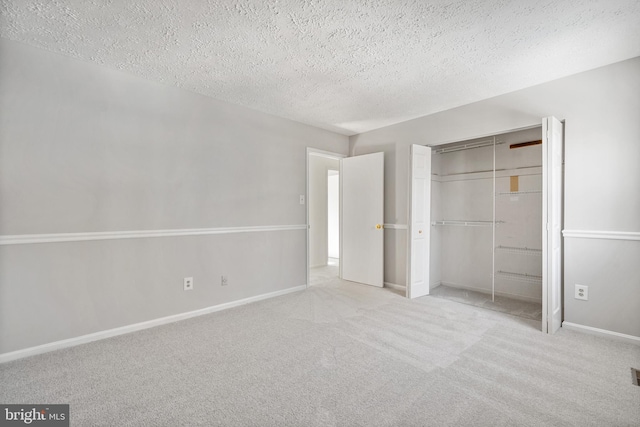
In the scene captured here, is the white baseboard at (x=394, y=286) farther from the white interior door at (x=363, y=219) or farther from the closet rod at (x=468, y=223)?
the closet rod at (x=468, y=223)

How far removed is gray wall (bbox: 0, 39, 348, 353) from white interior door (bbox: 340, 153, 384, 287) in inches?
56.6

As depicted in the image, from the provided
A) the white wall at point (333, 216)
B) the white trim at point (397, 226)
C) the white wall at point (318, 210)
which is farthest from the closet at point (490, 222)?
the white wall at point (333, 216)

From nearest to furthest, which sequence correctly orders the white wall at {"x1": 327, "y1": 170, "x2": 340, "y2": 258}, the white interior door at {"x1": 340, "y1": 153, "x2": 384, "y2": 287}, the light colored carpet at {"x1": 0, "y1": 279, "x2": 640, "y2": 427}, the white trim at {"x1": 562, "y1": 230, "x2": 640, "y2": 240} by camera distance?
the light colored carpet at {"x1": 0, "y1": 279, "x2": 640, "y2": 427}, the white trim at {"x1": 562, "y1": 230, "x2": 640, "y2": 240}, the white interior door at {"x1": 340, "y1": 153, "x2": 384, "y2": 287}, the white wall at {"x1": 327, "y1": 170, "x2": 340, "y2": 258}

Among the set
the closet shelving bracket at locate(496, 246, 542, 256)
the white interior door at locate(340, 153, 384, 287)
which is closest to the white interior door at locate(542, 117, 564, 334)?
the closet shelving bracket at locate(496, 246, 542, 256)

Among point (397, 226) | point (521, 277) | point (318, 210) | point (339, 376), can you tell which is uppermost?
point (318, 210)

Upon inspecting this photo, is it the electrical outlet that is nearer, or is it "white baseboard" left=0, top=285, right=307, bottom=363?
"white baseboard" left=0, top=285, right=307, bottom=363

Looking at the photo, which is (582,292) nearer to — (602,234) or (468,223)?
(602,234)

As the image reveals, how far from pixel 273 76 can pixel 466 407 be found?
10.2 ft

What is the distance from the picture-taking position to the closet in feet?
12.7

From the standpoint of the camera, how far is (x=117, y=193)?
2.90 meters

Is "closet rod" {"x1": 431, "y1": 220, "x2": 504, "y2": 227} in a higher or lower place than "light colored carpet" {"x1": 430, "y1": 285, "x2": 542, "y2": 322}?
higher

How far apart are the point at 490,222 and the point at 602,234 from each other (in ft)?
4.84

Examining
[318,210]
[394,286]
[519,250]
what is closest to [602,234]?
[519,250]

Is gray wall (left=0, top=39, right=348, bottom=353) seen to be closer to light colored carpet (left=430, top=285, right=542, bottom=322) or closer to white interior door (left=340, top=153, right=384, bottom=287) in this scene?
white interior door (left=340, top=153, right=384, bottom=287)
